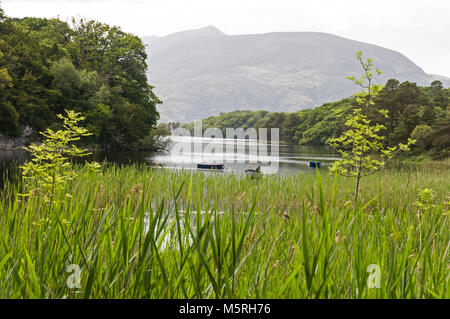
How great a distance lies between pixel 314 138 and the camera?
319ft

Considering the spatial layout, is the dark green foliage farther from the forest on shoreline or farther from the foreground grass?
the foreground grass

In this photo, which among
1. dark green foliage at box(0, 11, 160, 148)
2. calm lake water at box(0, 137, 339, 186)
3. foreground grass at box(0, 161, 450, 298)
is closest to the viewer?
foreground grass at box(0, 161, 450, 298)

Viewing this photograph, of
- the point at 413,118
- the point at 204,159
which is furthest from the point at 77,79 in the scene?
the point at 413,118

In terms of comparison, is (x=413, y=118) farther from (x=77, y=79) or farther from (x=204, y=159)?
(x=77, y=79)

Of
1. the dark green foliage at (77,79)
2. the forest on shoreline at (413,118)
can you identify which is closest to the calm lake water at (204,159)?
the dark green foliage at (77,79)

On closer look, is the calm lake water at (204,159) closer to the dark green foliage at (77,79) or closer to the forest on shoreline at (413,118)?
the dark green foliage at (77,79)

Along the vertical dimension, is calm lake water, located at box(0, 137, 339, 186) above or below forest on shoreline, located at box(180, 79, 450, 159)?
below

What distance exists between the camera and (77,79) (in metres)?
41.7

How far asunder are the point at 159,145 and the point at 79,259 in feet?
178

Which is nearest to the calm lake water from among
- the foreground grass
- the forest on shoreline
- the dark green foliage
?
the dark green foliage

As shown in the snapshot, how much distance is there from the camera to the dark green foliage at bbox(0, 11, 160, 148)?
3691 cm
